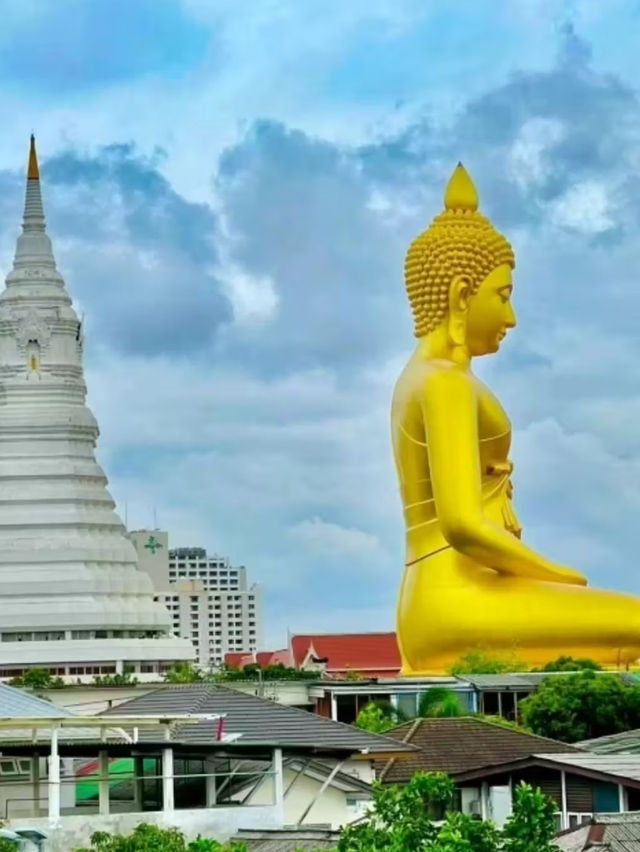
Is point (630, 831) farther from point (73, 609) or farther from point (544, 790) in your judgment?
point (73, 609)

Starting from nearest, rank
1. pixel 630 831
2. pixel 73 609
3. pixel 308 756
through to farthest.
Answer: pixel 630 831
pixel 308 756
pixel 73 609

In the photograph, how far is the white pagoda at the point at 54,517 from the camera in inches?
2211

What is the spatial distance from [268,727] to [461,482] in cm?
1752

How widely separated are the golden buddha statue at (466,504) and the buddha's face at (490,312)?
0.02 metres

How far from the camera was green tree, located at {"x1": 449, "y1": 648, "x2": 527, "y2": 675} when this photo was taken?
39.9m

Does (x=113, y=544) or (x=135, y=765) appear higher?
(x=113, y=544)

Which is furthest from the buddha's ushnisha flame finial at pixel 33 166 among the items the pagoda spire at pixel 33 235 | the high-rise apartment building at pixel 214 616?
the high-rise apartment building at pixel 214 616

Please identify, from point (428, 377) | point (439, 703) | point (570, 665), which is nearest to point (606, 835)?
point (439, 703)

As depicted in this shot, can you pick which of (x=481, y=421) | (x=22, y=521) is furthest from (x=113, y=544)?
(x=481, y=421)

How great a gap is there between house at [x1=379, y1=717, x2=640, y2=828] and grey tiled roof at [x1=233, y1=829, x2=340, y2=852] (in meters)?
2.71

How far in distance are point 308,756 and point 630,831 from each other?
17.3 feet

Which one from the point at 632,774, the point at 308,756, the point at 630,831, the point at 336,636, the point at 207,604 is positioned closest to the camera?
the point at 630,831

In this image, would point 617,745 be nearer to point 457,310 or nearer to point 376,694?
point 376,694

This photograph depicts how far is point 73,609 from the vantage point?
56.5m
